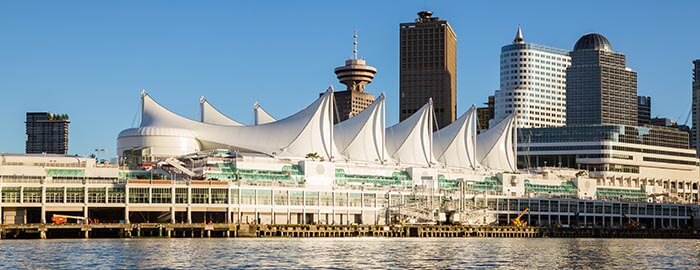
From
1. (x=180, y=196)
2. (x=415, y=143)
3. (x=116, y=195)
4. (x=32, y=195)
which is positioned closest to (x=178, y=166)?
(x=180, y=196)

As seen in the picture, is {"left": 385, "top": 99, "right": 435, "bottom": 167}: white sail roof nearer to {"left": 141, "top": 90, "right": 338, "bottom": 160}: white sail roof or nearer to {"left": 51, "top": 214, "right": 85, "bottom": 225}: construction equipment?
{"left": 141, "top": 90, "right": 338, "bottom": 160}: white sail roof

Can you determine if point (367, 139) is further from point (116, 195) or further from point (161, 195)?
point (116, 195)

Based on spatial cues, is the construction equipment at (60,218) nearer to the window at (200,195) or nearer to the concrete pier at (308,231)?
the concrete pier at (308,231)

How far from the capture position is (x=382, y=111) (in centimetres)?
16750

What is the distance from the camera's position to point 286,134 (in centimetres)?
16050

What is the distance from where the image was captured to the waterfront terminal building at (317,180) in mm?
133500

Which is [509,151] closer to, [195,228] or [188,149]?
[188,149]

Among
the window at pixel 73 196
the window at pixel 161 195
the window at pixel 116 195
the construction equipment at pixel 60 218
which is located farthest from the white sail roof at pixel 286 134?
the construction equipment at pixel 60 218

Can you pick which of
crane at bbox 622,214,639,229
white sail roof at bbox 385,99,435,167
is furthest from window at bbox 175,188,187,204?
crane at bbox 622,214,639,229

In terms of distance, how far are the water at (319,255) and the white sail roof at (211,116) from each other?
60.7 m

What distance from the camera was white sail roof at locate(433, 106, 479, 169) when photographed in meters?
183

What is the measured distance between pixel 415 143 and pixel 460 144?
11857 mm

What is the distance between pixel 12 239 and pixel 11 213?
52.8 feet

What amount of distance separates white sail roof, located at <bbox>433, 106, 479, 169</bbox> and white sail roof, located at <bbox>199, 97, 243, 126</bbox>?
101 feet
